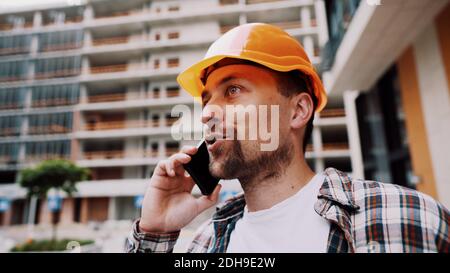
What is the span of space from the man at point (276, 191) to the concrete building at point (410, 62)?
8.29ft

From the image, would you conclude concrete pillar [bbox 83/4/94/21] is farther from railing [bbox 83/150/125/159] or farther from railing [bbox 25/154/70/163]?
railing [bbox 25/154/70/163]

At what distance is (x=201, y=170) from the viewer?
1.12 m

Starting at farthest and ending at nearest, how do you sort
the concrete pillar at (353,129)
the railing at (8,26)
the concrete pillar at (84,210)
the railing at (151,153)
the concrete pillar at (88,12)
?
the railing at (8,26) → the concrete pillar at (88,12) → the concrete pillar at (84,210) → the railing at (151,153) → the concrete pillar at (353,129)

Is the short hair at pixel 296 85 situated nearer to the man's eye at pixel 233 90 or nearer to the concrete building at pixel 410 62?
the man's eye at pixel 233 90

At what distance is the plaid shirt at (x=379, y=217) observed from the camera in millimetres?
692

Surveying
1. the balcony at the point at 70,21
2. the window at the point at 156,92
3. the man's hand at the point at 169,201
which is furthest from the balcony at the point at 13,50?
the man's hand at the point at 169,201

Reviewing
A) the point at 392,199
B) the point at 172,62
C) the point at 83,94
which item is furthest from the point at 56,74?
the point at 392,199

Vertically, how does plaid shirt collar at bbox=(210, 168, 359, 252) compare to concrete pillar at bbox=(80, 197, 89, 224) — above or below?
above

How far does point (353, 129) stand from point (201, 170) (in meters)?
4.82

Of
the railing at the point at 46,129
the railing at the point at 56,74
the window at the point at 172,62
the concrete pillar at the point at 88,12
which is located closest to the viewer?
the window at the point at 172,62

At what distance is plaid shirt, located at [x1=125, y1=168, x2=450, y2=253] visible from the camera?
692 millimetres

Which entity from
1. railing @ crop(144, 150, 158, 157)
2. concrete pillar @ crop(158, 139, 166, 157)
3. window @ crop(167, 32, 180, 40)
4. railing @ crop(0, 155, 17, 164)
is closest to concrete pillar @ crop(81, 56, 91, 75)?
window @ crop(167, 32, 180, 40)

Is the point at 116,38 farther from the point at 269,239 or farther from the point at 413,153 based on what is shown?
the point at 269,239
